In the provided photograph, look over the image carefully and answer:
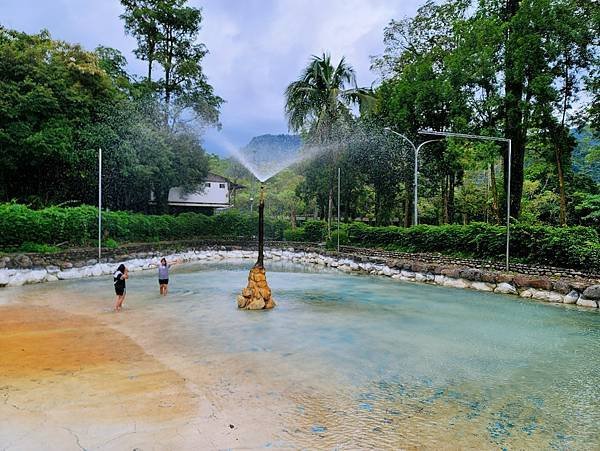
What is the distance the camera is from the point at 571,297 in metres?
12.3

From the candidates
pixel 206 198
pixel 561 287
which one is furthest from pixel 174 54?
pixel 561 287

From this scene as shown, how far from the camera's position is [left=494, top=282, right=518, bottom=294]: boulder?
552 inches

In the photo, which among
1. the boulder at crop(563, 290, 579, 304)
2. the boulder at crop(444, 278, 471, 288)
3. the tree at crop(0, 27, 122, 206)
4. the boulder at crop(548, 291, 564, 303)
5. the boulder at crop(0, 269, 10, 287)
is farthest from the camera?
the tree at crop(0, 27, 122, 206)

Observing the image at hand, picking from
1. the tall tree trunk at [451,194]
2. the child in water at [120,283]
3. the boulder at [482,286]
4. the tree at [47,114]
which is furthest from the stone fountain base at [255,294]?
the tall tree trunk at [451,194]

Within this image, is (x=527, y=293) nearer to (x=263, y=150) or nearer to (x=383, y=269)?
(x=383, y=269)

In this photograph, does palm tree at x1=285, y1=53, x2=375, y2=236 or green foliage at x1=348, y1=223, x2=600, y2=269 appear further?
palm tree at x1=285, y1=53, x2=375, y2=236

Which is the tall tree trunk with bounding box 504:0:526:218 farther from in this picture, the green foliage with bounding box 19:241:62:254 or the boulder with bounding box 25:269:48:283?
the green foliage with bounding box 19:241:62:254

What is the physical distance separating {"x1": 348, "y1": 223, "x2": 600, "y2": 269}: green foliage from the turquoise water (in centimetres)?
240

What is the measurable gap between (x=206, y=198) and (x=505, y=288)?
3054 centimetres

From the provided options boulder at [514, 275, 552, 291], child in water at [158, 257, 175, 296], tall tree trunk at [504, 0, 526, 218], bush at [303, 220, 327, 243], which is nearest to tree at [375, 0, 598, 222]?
tall tree trunk at [504, 0, 526, 218]

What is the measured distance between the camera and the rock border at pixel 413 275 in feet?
41.0

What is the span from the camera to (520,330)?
9547mm

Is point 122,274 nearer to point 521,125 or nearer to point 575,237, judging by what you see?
point 575,237

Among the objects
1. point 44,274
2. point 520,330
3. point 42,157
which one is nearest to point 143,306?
point 44,274
